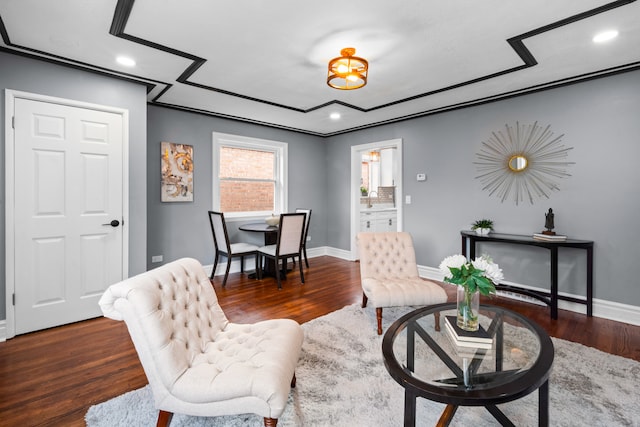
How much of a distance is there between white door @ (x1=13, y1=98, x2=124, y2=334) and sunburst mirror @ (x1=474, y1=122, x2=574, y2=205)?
4.25 m

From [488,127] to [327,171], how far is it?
9.99 feet

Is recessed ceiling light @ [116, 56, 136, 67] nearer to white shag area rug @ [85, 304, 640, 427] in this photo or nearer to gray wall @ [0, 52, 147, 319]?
gray wall @ [0, 52, 147, 319]

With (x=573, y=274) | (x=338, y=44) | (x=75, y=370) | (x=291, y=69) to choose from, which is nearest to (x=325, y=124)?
(x=291, y=69)

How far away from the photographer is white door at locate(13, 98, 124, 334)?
270cm

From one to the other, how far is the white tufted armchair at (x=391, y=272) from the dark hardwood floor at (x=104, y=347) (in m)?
0.53

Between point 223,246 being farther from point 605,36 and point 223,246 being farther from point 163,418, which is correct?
point 605,36


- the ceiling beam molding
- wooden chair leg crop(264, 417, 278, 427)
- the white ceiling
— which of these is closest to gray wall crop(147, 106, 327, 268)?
the ceiling beam molding

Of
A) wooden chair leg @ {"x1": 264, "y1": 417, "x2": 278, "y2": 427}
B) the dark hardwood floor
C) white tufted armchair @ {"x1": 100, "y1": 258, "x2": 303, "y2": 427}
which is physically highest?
white tufted armchair @ {"x1": 100, "y1": 258, "x2": 303, "y2": 427}

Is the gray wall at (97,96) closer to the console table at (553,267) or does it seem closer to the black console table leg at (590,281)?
the console table at (553,267)

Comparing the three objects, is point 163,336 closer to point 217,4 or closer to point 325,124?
point 217,4

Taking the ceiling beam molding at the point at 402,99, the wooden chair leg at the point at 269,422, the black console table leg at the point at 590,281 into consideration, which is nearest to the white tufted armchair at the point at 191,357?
the wooden chair leg at the point at 269,422

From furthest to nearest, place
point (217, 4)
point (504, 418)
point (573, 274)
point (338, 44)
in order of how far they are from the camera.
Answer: point (573, 274), point (338, 44), point (217, 4), point (504, 418)

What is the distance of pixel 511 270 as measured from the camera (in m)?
3.76

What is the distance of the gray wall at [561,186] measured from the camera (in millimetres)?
3023
